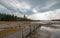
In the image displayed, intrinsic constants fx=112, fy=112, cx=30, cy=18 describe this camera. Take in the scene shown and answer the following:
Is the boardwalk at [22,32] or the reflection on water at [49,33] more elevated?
the boardwalk at [22,32]

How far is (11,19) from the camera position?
4781 inches

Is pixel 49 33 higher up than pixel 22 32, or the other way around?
pixel 22 32

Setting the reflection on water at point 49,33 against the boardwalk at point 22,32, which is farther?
the reflection on water at point 49,33

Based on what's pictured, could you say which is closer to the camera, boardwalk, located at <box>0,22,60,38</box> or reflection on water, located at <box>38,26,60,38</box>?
boardwalk, located at <box>0,22,60,38</box>

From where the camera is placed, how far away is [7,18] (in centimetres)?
11544

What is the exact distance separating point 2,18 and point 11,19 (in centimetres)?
1069

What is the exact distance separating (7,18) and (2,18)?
5.01 metres

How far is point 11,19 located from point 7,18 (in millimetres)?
6851

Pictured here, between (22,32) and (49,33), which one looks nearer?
(22,32)

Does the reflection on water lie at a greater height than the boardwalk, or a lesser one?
lesser
